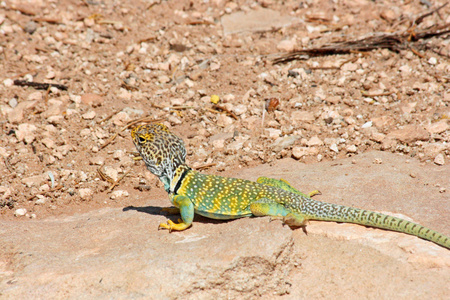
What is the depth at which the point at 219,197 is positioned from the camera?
4.77 metres

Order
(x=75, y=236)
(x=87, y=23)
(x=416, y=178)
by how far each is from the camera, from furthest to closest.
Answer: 1. (x=87, y=23)
2. (x=416, y=178)
3. (x=75, y=236)

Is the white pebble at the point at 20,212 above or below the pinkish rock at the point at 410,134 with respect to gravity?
below

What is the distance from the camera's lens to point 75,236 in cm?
483

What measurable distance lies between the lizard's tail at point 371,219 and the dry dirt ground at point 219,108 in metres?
0.15

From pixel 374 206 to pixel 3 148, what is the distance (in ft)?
18.8

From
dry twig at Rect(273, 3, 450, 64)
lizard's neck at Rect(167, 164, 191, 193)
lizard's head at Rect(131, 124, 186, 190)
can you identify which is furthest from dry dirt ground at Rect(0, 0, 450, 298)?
lizard's head at Rect(131, 124, 186, 190)

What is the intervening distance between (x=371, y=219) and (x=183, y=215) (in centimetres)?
198

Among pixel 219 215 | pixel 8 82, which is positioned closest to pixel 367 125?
pixel 219 215

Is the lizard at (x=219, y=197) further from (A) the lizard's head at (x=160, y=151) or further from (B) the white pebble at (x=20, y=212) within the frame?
(B) the white pebble at (x=20, y=212)

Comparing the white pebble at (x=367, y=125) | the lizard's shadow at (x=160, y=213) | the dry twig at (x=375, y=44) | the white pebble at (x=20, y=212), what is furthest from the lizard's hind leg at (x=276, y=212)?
the dry twig at (x=375, y=44)

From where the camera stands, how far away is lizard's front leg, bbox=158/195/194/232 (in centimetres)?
468

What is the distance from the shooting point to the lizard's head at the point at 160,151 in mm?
4836

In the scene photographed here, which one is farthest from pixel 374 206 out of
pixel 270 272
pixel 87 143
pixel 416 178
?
pixel 87 143

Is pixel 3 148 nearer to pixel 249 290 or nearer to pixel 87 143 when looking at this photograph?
pixel 87 143
